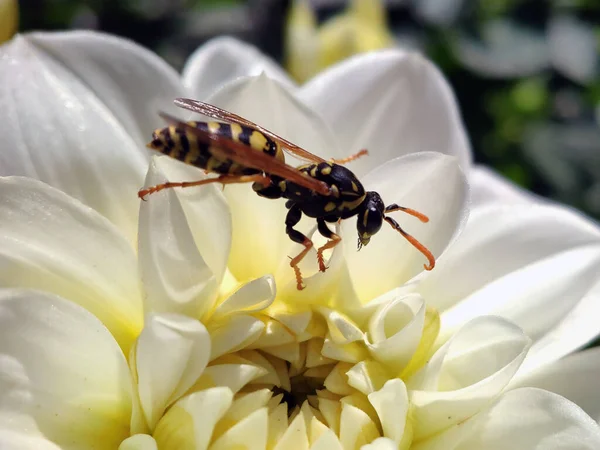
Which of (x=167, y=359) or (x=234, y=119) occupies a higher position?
(x=234, y=119)

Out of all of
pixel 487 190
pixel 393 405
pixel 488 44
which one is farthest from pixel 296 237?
pixel 488 44

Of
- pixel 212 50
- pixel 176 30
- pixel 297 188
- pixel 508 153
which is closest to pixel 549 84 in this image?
pixel 508 153

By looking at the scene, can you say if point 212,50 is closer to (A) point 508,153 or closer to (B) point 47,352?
(B) point 47,352

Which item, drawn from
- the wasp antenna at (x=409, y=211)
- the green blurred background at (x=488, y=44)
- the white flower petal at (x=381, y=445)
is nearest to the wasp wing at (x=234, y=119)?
the wasp antenna at (x=409, y=211)

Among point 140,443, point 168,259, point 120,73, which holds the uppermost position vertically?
point 120,73

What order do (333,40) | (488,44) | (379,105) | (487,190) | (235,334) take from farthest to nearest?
(488,44) → (333,40) → (487,190) → (379,105) → (235,334)

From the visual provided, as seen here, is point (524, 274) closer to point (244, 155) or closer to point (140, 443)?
point (244, 155)
